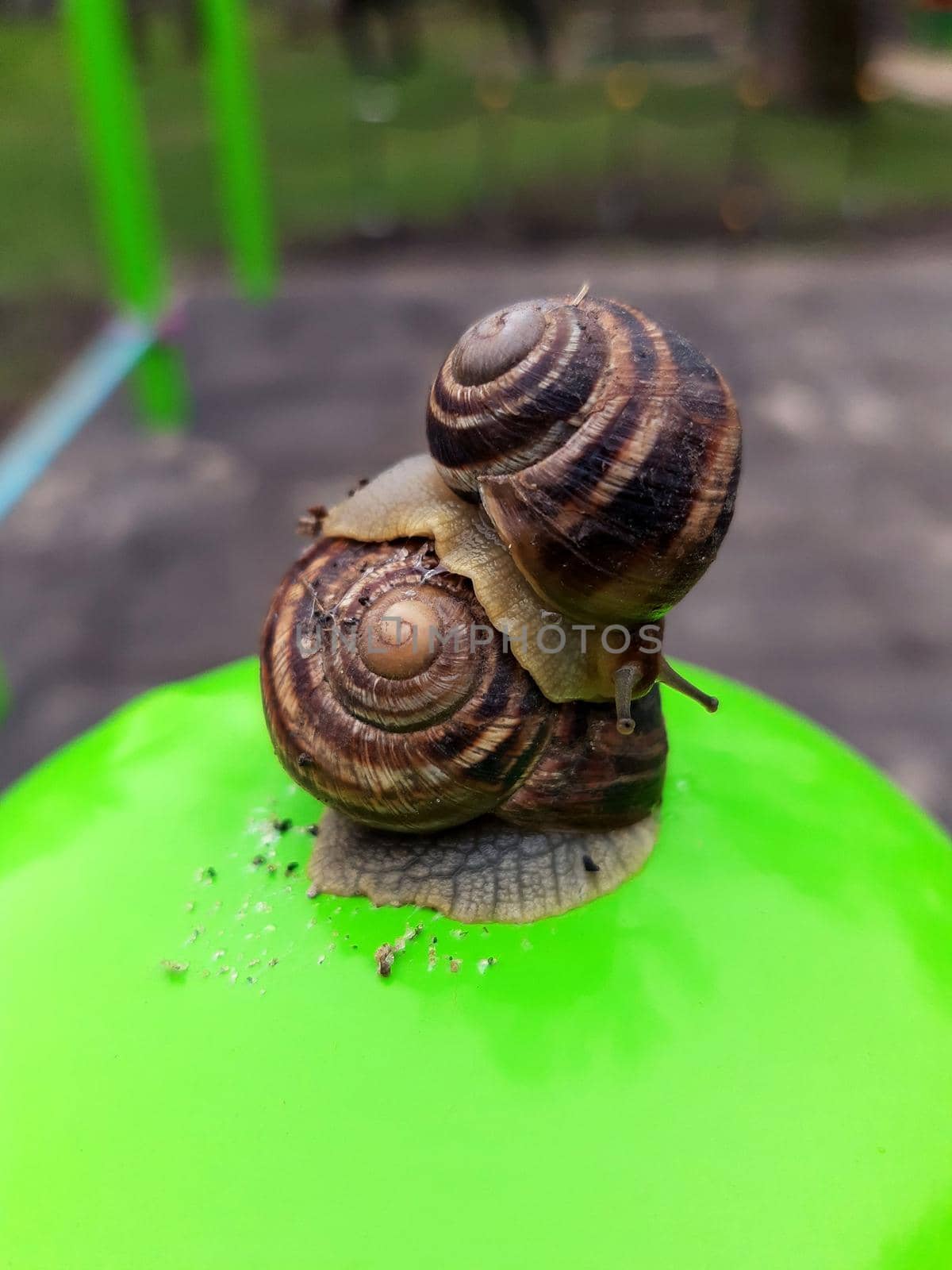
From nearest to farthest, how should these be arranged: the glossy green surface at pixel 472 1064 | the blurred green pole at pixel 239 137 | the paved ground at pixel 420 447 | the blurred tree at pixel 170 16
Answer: the glossy green surface at pixel 472 1064 → the paved ground at pixel 420 447 → the blurred green pole at pixel 239 137 → the blurred tree at pixel 170 16

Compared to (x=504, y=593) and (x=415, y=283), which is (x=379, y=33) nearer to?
(x=415, y=283)

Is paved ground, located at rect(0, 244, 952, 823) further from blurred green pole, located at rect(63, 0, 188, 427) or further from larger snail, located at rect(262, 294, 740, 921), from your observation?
larger snail, located at rect(262, 294, 740, 921)

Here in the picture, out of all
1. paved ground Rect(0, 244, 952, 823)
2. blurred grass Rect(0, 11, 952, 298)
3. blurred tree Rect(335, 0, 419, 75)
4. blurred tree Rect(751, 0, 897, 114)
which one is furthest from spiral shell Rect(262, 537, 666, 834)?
blurred tree Rect(751, 0, 897, 114)

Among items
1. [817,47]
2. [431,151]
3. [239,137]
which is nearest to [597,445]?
[239,137]

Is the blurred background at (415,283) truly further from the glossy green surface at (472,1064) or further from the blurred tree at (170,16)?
the glossy green surface at (472,1064)

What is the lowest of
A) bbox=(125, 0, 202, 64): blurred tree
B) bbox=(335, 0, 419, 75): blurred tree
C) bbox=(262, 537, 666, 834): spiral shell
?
bbox=(335, 0, 419, 75): blurred tree

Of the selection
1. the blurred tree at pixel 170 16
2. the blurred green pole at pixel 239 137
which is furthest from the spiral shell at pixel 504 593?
the blurred tree at pixel 170 16
